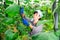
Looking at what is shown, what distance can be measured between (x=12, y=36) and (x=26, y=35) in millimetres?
91

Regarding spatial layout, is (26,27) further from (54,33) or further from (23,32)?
(54,33)

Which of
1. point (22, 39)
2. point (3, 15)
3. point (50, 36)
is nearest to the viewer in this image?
point (50, 36)

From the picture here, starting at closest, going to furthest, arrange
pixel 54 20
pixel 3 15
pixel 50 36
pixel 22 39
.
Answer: pixel 50 36 → pixel 54 20 → pixel 22 39 → pixel 3 15

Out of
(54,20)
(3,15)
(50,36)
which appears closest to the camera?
(50,36)

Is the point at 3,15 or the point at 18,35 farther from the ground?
the point at 3,15

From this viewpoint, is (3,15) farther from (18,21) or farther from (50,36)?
(50,36)

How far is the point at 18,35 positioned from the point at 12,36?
0.05m

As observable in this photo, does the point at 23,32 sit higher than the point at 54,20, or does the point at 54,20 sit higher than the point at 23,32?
the point at 54,20

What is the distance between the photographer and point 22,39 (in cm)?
142

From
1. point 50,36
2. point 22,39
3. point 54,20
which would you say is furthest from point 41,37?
point 22,39

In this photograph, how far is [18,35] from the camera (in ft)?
4.79

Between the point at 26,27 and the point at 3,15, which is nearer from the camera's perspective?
the point at 26,27

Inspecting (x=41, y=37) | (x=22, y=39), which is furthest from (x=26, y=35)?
(x=41, y=37)

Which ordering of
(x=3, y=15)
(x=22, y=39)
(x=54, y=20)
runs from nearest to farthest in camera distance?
(x=54, y=20), (x=22, y=39), (x=3, y=15)
